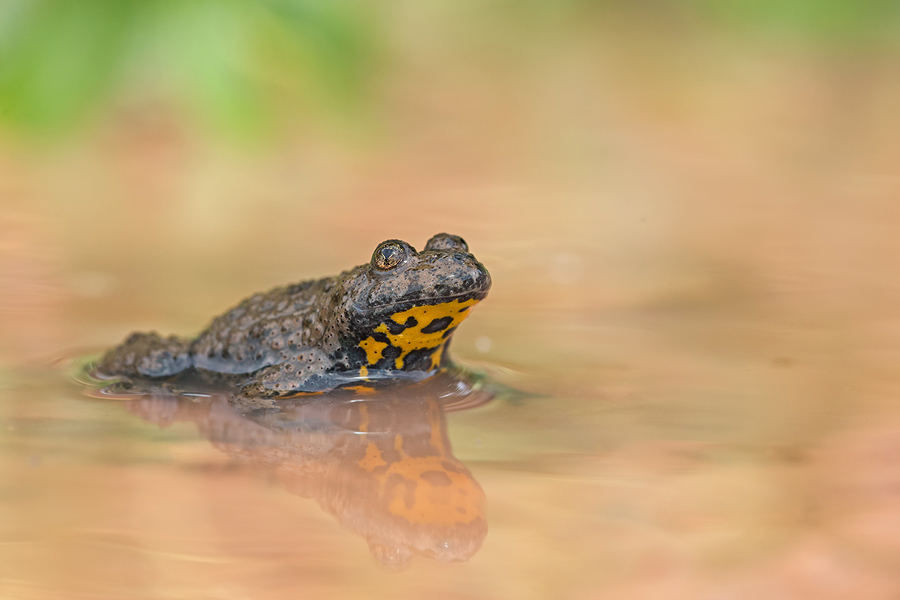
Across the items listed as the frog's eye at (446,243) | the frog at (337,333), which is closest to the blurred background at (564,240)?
the frog at (337,333)

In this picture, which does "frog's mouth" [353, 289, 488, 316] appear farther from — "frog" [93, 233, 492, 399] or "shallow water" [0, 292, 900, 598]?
"shallow water" [0, 292, 900, 598]

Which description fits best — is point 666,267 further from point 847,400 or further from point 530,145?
point 530,145

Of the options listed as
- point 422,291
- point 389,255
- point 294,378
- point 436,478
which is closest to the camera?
point 436,478

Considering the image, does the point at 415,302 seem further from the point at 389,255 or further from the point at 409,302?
the point at 389,255

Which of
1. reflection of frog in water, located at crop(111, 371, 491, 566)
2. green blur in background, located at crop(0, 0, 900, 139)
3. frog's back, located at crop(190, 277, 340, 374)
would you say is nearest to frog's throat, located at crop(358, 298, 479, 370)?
reflection of frog in water, located at crop(111, 371, 491, 566)

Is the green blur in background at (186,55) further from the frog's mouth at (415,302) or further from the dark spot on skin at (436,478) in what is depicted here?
the dark spot on skin at (436,478)

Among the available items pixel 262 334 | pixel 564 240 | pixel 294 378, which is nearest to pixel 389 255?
pixel 294 378
